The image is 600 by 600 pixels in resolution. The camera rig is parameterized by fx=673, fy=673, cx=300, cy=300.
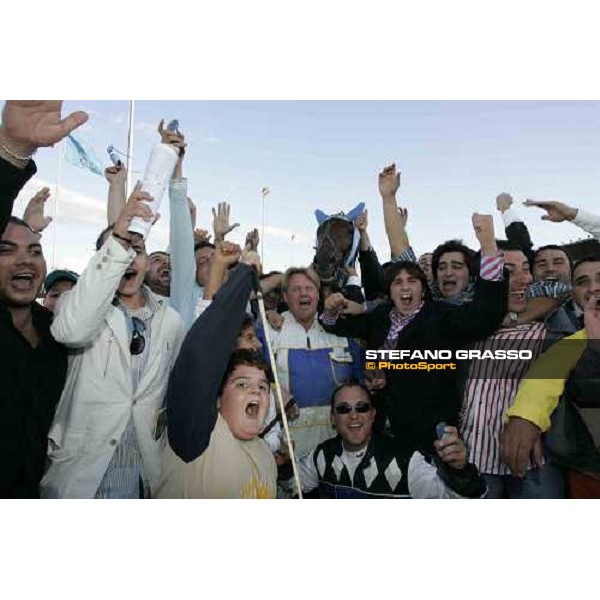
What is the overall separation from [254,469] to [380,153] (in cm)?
164

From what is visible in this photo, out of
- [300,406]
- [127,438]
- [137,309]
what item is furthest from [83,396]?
[300,406]

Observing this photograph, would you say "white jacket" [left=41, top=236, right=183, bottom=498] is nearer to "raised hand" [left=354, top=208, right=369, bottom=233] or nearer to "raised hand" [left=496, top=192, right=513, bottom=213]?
"raised hand" [left=354, top=208, right=369, bottom=233]

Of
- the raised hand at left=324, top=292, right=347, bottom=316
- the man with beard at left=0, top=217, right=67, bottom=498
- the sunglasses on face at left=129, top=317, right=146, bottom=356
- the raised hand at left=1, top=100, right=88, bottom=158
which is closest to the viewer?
the raised hand at left=1, top=100, right=88, bottom=158

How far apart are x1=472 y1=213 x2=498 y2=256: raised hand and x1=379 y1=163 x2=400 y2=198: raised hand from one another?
408 mm

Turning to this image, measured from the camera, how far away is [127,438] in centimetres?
Result: 308

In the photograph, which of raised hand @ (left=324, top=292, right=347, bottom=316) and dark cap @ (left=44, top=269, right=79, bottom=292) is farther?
raised hand @ (left=324, top=292, right=347, bottom=316)

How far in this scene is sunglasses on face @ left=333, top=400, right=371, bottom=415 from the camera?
3328 millimetres

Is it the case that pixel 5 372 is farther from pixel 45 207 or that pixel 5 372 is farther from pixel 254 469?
pixel 254 469

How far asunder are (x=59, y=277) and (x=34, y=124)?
28.1 inches

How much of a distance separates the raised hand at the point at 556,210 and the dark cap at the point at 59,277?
219 cm

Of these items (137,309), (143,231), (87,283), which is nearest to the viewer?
(87,283)

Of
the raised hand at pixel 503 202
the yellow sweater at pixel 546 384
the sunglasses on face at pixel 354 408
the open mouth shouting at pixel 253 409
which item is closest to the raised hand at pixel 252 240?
the open mouth shouting at pixel 253 409

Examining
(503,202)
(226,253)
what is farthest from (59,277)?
(503,202)

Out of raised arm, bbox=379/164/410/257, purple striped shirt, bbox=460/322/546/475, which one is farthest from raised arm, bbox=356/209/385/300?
purple striped shirt, bbox=460/322/546/475
